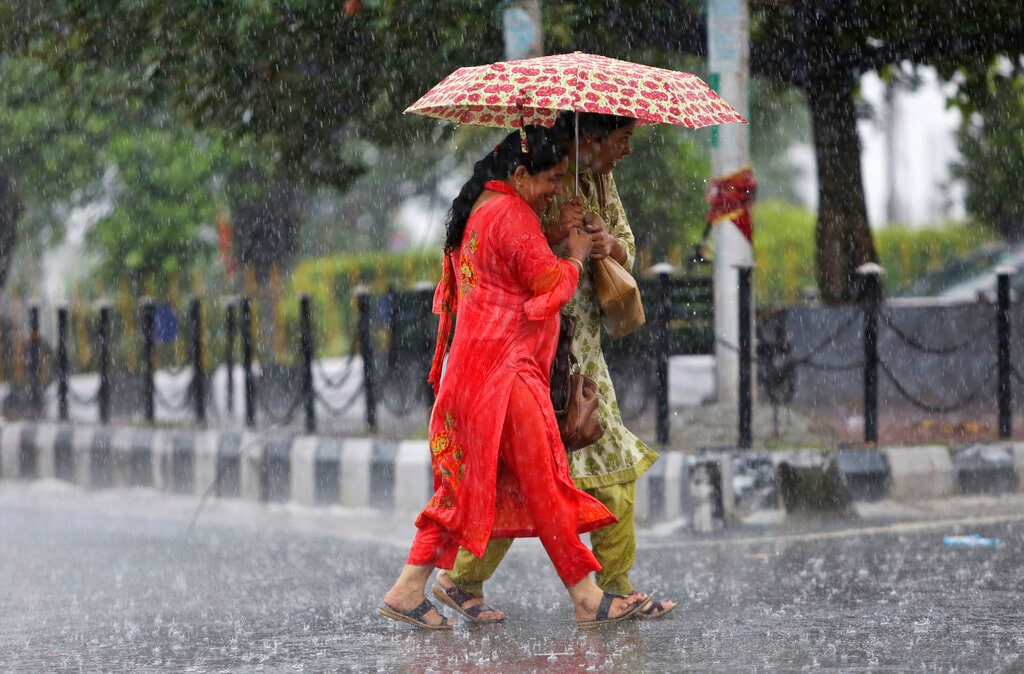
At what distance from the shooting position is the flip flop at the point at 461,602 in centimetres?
542

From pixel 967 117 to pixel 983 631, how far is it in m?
9.61

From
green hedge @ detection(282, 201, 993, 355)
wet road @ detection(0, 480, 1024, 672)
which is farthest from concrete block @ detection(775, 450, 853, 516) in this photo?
green hedge @ detection(282, 201, 993, 355)

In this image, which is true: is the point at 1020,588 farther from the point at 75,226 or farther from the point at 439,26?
the point at 75,226

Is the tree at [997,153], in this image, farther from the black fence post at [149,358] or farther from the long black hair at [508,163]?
the long black hair at [508,163]

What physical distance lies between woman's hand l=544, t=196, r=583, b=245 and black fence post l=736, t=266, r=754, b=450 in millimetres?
3450

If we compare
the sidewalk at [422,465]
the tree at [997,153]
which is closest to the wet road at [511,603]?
the sidewalk at [422,465]

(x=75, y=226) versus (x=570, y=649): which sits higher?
(x=75, y=226)

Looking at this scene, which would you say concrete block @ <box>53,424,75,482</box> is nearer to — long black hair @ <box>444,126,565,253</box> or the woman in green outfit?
the woman in green outfit

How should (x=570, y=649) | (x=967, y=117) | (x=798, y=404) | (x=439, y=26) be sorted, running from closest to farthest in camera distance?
(x=570, y=649)
(x=439, y=26)
(x=798, y=404)
(x=967, y=117)

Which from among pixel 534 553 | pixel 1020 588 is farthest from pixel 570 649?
pixel 534 553

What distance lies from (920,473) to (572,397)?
3.83 metres

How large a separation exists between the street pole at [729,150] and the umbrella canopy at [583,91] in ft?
14.1

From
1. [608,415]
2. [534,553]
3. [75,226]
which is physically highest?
[75,226]

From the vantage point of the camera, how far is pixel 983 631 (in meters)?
4.95
